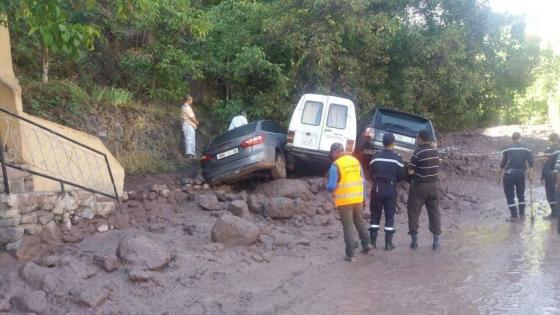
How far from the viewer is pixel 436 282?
725 centimetres

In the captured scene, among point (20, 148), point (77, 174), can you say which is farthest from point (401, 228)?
point (20, 148)

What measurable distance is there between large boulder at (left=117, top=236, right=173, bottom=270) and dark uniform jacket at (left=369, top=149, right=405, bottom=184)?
10.8 feet

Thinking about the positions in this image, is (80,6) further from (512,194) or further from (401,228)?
(512,194)

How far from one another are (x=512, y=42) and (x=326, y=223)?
1229cm

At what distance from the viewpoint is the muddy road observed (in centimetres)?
645

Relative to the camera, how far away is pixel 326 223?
1082 centimetres

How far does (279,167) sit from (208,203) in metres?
2.19

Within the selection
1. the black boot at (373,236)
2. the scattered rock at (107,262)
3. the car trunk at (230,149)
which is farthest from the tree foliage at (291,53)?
the scattered rock at (107,262)

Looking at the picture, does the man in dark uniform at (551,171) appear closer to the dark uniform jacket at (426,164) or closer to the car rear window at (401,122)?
the car rear window at (401,122)

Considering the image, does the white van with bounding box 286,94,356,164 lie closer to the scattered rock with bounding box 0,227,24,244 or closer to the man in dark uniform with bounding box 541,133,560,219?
the man in dark uniform with bounding box 541,133,560,219

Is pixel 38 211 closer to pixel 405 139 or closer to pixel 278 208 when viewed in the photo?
pixel 278 208

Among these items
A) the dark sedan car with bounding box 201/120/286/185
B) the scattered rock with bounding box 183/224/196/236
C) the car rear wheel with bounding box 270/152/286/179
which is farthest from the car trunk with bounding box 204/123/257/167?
the scattered rock with bounding box 183/224/196/236

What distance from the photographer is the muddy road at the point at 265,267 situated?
6453 millimetres

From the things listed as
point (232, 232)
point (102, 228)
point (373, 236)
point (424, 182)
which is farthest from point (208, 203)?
point (424, 182)
